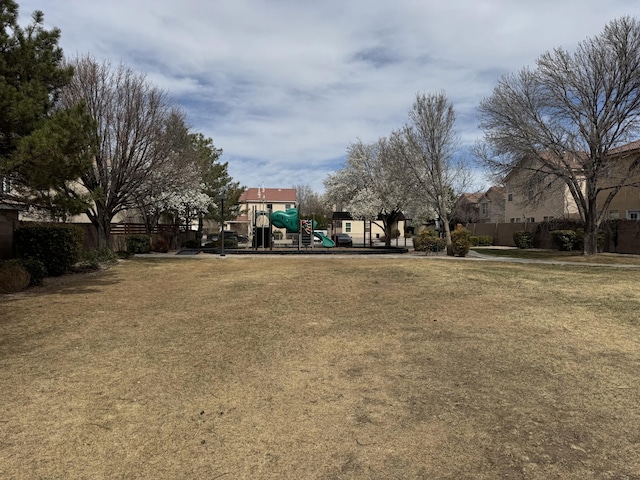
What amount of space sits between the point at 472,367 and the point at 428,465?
81.2 inches

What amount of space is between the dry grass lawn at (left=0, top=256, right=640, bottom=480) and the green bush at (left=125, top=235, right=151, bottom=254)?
15.5m

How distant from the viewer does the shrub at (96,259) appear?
14.3 metres

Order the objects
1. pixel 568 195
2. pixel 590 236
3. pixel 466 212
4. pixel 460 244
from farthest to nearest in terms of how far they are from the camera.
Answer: pixel 466 212
pixel 568 195
pixel 460 244
pixel 590 236

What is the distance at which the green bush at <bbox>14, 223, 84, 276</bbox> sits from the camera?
460 inches

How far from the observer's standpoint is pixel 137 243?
75.9ft

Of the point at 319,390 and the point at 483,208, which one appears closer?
the point at 319,390

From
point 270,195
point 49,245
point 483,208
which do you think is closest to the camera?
point 49,245

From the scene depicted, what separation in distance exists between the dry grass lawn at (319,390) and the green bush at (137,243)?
1555cm

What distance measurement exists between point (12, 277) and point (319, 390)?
8.70m

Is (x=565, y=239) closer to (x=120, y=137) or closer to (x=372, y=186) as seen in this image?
(x=372, y=186)

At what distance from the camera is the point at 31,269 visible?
10.1 m

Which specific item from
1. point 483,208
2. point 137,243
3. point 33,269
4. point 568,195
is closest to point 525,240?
point 568,195

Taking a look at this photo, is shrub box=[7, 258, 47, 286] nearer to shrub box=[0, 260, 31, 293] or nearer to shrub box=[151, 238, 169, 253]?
shrub box=[0, 260, 31, 293]

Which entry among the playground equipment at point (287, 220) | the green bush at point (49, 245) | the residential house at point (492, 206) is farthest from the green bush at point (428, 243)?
the residential house at point (492, 206)
